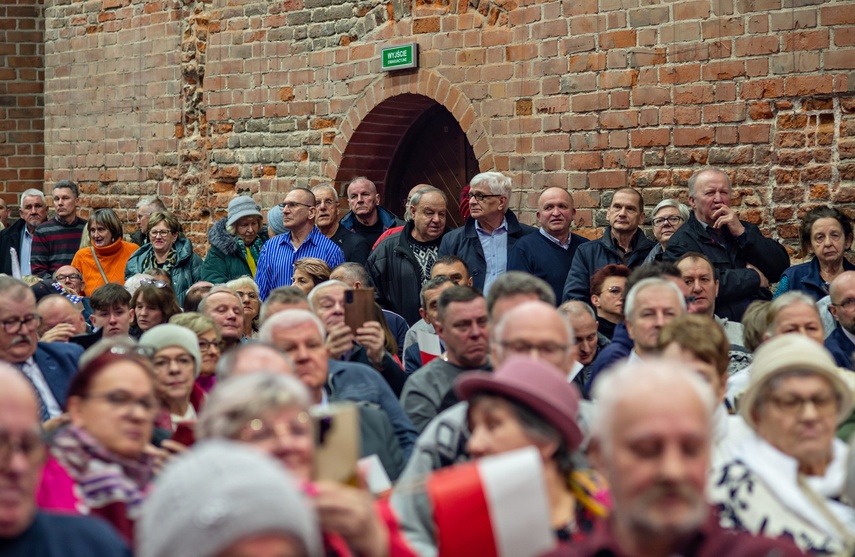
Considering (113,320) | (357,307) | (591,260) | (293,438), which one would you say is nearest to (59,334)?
(113,320)

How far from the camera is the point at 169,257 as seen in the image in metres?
9.62

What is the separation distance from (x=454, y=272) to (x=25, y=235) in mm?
6105

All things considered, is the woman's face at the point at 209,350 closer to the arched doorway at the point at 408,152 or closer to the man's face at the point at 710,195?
the man's face at the point at 710,195

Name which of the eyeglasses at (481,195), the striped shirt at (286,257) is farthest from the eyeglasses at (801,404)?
the striped shirt at (286,257)

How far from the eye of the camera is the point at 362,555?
8.54ft

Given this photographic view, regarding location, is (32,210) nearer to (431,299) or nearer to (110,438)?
(431,299)

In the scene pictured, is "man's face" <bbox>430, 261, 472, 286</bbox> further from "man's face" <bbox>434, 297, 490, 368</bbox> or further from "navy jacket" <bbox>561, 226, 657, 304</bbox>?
"man's face" <bbox>434, 297, 490, 368</bbox>

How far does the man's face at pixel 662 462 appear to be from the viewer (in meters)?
2.33

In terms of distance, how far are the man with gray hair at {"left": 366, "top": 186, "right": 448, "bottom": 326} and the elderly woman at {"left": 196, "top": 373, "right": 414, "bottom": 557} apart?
5.48m

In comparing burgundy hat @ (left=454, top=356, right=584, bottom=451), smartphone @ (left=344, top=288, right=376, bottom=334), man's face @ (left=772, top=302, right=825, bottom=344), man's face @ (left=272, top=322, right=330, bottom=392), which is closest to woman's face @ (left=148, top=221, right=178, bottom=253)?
smartphone @ (left=344, top=288, right=376, bottom=334)

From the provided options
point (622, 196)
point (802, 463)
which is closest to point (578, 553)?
point (802, 463)

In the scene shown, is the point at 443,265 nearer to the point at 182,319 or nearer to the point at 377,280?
the point at 377,280

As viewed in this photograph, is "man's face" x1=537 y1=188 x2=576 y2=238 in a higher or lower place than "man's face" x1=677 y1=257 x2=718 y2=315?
higher

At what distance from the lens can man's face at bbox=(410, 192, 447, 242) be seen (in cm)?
833
